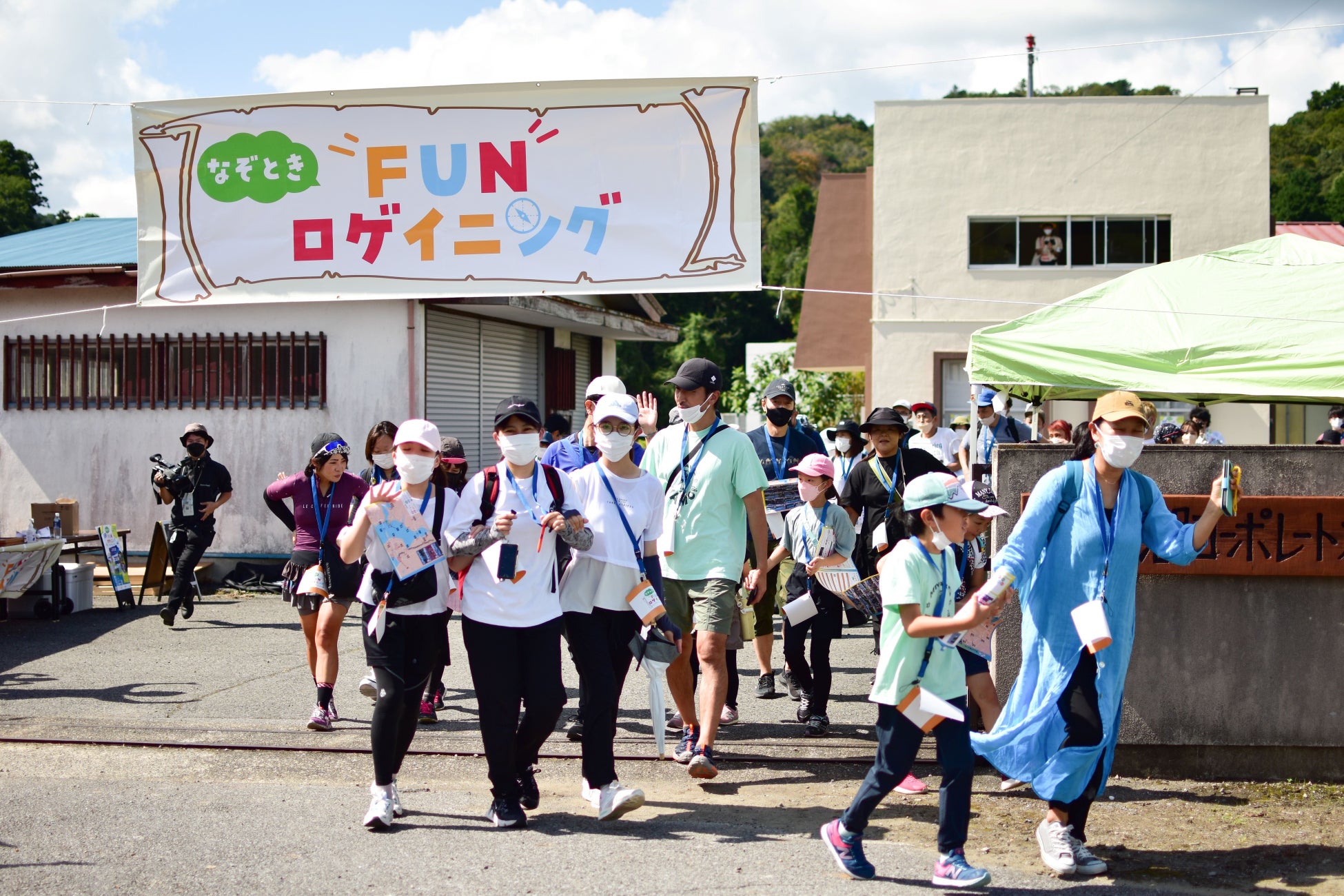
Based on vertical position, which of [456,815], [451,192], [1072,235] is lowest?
[456,815]

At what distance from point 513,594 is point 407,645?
0.57m

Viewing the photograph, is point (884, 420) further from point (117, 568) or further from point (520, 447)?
point (117, 568)

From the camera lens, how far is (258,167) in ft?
31.4

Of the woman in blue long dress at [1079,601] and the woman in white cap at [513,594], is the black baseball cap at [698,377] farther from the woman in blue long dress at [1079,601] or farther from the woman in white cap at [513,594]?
the woman in blue long dress at [1079,601]

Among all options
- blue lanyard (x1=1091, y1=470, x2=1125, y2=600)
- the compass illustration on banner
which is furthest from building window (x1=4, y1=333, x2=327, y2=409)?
blue lanyard (x1=1091, y1=470, x2=1125, y2=600)

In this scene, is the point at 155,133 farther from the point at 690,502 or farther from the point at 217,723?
the point at 690,502

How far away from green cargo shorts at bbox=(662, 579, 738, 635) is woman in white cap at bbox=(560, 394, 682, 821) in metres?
0.33

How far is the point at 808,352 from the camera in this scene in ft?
85.7

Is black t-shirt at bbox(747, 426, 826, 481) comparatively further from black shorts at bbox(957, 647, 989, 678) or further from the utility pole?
the utility pole

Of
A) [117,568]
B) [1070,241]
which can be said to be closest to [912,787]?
[117,568]

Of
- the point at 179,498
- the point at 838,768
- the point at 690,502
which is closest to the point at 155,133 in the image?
the point at 179,498

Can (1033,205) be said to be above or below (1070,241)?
above

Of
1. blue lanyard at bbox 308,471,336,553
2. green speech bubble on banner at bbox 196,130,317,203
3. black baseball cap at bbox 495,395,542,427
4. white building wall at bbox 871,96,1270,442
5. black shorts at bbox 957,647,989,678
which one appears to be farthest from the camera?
white building wall at bbox 871,96,1270,442

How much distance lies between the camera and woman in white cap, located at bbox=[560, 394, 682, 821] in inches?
213
